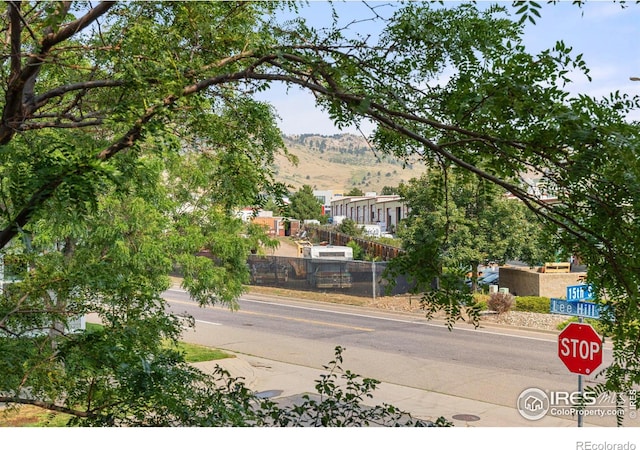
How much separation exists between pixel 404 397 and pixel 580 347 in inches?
105

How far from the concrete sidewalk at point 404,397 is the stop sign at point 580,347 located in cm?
117

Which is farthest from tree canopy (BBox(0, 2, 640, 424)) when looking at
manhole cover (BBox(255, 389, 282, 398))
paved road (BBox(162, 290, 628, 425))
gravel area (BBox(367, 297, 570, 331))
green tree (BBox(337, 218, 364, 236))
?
green tree (BBox(337, 218, 364, 236))

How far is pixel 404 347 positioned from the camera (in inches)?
321

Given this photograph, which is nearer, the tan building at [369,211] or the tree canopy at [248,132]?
the tree canopy at [248,132]

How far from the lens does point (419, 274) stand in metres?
1.85

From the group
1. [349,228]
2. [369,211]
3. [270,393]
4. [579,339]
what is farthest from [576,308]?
[369,211]

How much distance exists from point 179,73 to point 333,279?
11.2 m

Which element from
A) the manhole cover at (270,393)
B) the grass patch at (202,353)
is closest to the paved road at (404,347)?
the grass patch at (202,353)

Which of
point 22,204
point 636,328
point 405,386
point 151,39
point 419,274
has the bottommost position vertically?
point 405,386

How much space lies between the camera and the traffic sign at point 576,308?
11.0 feet

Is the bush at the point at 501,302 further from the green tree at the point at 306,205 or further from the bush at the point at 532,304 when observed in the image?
the green tree at the point at 306,205

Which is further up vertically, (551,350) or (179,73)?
(179,73)

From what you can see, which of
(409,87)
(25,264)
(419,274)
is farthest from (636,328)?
(25,264)
